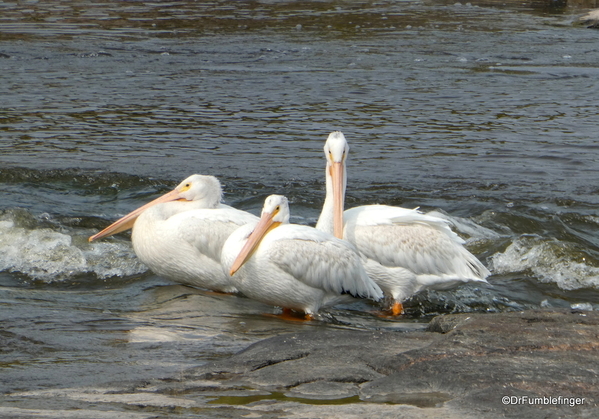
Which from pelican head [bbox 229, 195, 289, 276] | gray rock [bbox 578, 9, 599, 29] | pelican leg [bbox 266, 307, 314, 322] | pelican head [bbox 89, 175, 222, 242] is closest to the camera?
pelican head [bbox 229, 195, 289, 276]

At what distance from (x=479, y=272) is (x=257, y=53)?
1057 centimetres

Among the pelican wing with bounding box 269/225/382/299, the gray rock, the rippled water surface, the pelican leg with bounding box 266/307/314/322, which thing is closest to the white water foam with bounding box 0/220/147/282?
the rippled water surface

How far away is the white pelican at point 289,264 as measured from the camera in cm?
539

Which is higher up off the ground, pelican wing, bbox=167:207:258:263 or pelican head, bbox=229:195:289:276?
pelican head, bbox=229:195:289:276

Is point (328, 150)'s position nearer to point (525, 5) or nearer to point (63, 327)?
point (63, 327)

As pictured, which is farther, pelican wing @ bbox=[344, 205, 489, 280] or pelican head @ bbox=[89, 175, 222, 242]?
pelican head @ bbox=[89, 175, 222, 242]

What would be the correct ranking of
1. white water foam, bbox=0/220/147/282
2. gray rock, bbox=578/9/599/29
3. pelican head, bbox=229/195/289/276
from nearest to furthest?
pelican head, bbox=229/195/289/276, white water foam, bbox=0/220/147/282, gray rock, bbox=578/9/599/29

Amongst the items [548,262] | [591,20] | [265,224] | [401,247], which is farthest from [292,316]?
[591,20]

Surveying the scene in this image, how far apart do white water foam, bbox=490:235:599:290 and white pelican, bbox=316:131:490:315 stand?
639 mm

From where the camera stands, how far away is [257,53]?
16172mm

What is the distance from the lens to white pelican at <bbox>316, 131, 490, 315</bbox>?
6.19m

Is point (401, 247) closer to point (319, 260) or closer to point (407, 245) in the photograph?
point (407, 245)

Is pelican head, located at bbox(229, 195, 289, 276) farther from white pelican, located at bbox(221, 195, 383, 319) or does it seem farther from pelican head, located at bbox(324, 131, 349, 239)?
pelican head, located at bbox(324, 131, 349, 239)

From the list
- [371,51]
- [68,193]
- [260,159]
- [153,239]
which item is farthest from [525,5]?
[153,239]
